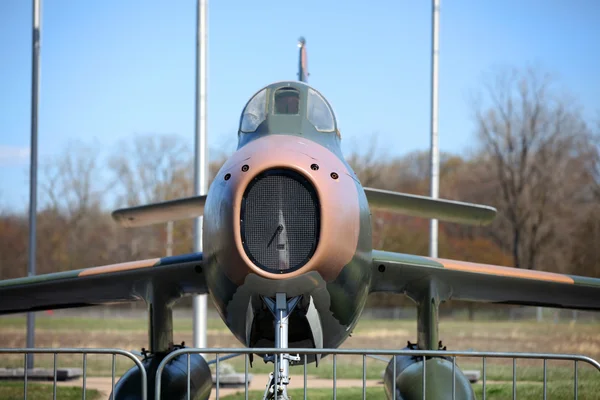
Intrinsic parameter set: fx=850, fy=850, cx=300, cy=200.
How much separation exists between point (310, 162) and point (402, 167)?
50.5 m

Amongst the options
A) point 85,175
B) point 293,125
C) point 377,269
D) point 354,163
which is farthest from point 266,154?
point 85,175

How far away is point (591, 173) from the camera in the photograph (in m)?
48.7

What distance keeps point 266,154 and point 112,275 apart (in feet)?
12.5

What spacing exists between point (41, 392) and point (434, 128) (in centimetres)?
1052

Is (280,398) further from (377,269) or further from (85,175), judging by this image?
(85,175)

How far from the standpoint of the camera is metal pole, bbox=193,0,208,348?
15656 mm

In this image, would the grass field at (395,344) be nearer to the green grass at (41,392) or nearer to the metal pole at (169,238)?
the green grass at (41,392)

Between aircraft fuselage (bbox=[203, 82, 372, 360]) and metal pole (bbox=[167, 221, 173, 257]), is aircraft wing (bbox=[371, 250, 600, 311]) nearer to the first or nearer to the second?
aircraft fuselage (bbox=[203, 82, 372, 360])

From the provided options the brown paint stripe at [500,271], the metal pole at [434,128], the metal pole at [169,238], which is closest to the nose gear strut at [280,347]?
the brown paint stripe at [500,271]

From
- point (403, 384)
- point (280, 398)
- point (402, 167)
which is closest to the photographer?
point (280, 398)

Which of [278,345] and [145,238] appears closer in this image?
[278,345]

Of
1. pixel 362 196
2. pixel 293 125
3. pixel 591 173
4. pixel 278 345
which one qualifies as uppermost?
pixel 591 173

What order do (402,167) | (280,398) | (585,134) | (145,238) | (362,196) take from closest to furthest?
(280,398), (362,196), (585,134), (145,238), (402,167)

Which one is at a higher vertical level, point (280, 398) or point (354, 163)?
point (354, 163)
